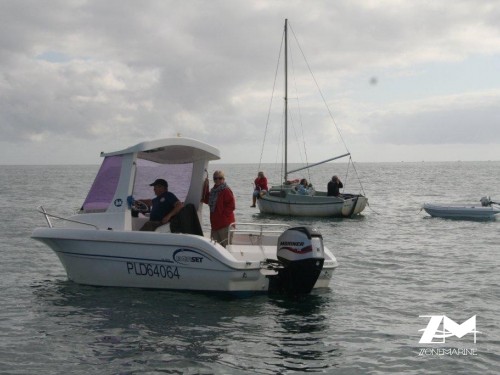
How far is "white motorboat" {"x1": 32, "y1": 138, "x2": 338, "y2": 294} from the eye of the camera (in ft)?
36.1

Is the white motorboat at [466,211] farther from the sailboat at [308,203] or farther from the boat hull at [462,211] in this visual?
the sailboat at [308,203]

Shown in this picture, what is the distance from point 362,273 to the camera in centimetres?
1545

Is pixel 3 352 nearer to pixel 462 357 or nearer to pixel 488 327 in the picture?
pixel 462 357

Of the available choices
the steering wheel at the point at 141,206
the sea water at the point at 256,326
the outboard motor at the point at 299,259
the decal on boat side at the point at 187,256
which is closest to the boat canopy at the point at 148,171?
the steering wheel at the point at 141,206

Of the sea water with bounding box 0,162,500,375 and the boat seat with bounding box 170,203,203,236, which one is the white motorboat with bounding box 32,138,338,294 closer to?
the boat seat with bounding box 170,203,203,236

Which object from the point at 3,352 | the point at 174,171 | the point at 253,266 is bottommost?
the point at 3,352

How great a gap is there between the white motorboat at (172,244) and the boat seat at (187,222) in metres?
0.02

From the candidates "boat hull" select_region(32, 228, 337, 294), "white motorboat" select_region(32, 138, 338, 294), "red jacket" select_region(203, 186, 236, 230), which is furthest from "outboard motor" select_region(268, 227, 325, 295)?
"red jacket" select_region(203, 186, 236, 230)

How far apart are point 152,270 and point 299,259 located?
2.81 m

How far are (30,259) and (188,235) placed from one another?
760 centimetres

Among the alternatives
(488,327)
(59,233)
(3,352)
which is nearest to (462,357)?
(488,327)

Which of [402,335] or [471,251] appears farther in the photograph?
[471,251]

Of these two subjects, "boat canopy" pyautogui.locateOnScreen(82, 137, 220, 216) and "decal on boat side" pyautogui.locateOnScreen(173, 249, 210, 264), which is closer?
"decal on boat side" pyautogui.locateOnScreen(173, 249, 210, 264)

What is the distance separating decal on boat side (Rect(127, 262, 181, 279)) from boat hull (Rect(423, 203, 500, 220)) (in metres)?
21.8
